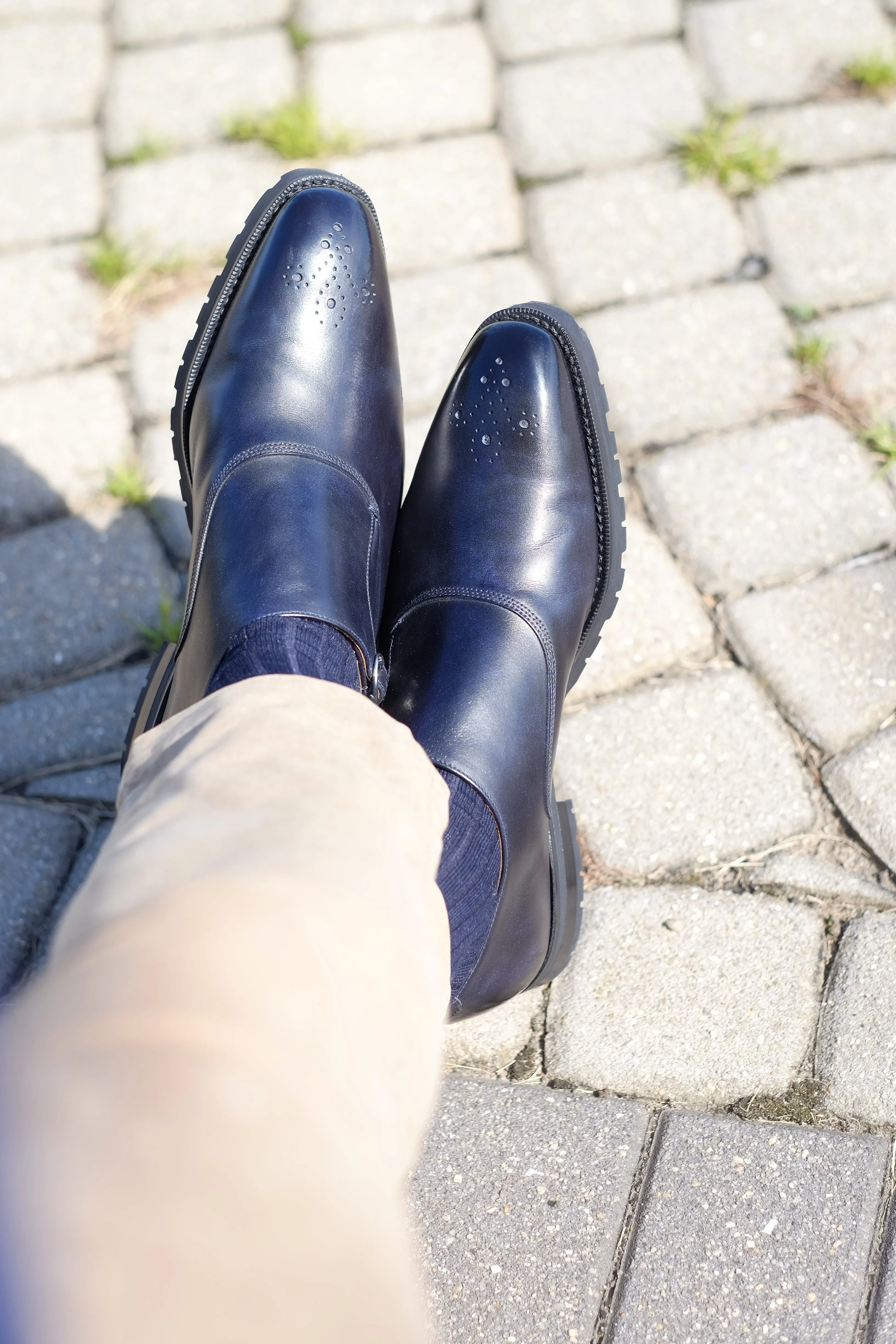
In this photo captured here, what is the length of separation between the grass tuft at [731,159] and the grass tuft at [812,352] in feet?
1.19

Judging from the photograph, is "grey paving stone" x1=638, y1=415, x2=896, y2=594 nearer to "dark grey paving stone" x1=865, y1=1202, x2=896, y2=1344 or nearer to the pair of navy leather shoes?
the pair of navy leather shoes

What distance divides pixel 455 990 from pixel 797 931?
0.47 metres

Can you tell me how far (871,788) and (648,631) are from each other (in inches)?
14.9

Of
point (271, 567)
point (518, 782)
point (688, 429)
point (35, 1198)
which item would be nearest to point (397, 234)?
point (688, 429)

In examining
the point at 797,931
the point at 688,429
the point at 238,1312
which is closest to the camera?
the point at 238,1312

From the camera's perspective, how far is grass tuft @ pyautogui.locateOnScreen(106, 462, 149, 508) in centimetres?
174

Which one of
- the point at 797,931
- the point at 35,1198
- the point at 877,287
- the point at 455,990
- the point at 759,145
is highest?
the point at 35,1198

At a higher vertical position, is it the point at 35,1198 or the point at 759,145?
the point at 35,1198

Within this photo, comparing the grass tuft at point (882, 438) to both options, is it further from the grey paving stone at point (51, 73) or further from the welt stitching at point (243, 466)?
the grey paving stone at point (51, 73)

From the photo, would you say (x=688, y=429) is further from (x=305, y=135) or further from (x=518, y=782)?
(x=305, y=135)

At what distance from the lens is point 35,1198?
0.52m

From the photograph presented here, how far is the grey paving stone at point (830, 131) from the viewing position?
2.02m

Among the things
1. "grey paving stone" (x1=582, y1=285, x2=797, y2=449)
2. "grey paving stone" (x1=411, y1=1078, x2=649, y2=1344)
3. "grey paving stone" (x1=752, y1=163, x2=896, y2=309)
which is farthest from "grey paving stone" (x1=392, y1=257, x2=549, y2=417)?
"grey paving stone" (x1=411, y1=1078, x2=649, y2=1344)

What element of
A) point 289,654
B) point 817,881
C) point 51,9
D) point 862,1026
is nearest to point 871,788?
point 817,881
